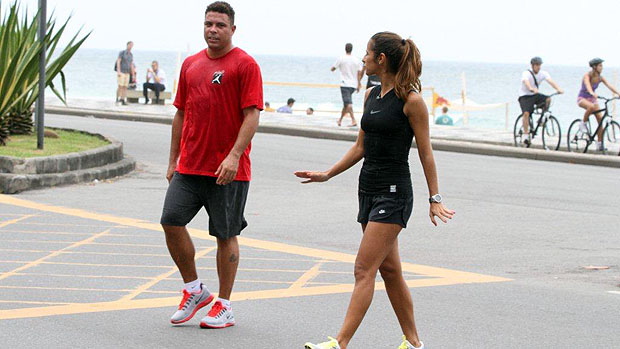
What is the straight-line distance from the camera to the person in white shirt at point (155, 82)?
3134 cm

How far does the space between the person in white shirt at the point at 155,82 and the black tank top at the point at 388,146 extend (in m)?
25.6

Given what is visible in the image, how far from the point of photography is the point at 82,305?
6.93 metres

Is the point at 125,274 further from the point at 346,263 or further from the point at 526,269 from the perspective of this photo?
the point at 526,269

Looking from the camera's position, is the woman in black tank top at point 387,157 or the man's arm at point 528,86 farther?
the man's arm at point 528,86

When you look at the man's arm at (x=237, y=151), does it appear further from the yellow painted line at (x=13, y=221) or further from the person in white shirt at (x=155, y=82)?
the person in white shirt at (x=155, y=82)

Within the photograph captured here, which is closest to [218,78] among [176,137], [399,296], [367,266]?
[176,137]

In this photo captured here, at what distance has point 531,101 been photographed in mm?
20172

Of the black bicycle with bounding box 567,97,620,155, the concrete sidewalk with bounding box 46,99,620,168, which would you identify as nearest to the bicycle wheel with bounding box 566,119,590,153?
the black bicycle with bounding box 567,97,620,155

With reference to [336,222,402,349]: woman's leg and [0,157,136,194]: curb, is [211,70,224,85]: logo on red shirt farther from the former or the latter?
[0,157,136,194]: curb

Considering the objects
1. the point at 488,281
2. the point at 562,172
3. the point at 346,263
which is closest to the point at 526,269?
the point at 488,281

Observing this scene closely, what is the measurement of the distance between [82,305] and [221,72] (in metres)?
1.77

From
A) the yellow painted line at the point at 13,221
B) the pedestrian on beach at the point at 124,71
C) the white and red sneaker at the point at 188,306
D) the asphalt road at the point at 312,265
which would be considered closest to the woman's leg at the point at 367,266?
the asphalt road at the point at 312,265

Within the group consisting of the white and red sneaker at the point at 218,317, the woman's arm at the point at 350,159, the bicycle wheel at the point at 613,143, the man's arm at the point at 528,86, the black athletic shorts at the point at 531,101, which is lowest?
the white and red sneaker at the point at 218,317

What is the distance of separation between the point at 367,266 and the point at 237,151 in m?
1.06
